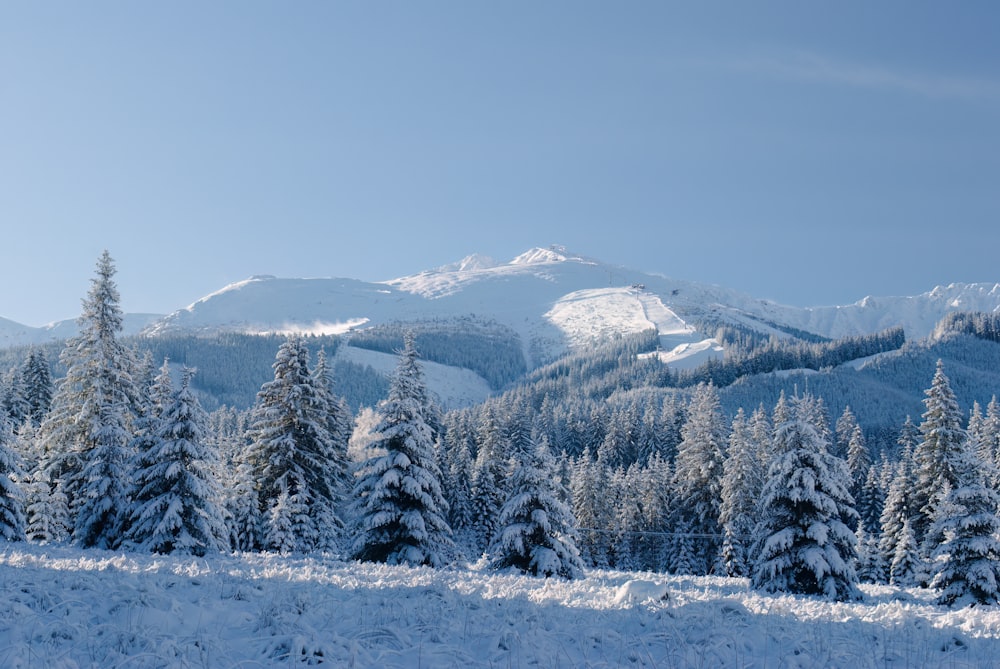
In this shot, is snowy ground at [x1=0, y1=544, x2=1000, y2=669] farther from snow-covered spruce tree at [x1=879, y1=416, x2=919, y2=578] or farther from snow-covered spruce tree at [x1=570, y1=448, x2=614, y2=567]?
snow-covered spruce tree at [x1=570, y1=448, x2=614, y2=567]

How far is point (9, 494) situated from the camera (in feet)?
89.7

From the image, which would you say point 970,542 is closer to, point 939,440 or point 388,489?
point 939,440

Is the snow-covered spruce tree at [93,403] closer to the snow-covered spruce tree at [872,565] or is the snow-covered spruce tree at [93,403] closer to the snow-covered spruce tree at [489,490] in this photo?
the snow-covered spruce tree at [489,490]

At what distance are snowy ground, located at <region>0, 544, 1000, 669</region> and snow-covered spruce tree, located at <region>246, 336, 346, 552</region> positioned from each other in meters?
18.9

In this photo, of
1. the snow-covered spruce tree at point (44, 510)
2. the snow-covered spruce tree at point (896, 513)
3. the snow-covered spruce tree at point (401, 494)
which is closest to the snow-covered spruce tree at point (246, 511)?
the snow-covered spruce tree at point (401, 494)

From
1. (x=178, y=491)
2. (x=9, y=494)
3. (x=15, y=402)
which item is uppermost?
(x=15, y=402)

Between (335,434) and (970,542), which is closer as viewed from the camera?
(970,542)

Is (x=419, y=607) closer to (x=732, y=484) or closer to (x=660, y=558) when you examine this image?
(x=732, y=484)

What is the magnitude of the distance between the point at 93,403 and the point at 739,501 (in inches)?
1494

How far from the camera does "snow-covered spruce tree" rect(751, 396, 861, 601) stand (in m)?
23.1

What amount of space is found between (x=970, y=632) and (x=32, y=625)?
527 inches

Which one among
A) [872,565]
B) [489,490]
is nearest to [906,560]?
[872,565]

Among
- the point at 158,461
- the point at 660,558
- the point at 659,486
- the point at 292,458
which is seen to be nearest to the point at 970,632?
the point at 158,461

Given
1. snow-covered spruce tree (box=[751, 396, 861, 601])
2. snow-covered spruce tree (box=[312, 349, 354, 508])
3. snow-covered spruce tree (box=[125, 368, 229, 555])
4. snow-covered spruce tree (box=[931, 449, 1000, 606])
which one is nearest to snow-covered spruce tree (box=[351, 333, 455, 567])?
snow-covered spruce tree (box=[125, 368, 229, 555])
